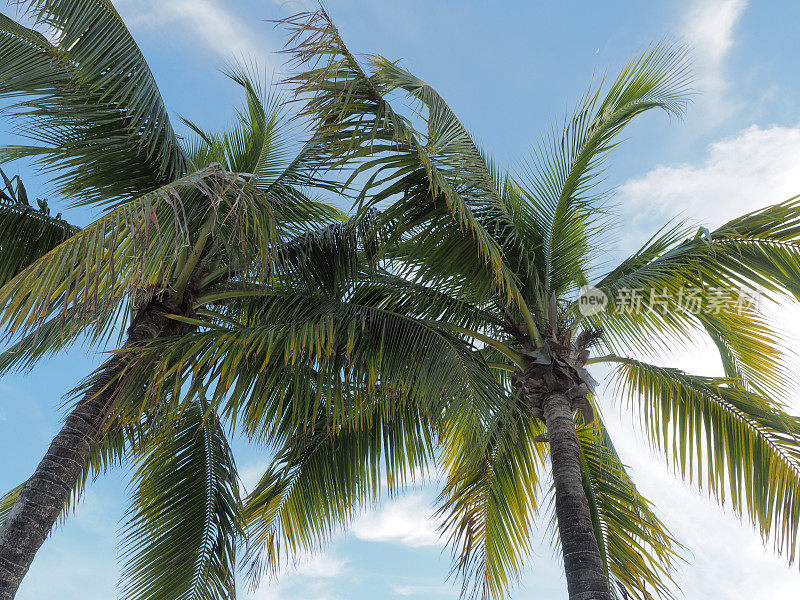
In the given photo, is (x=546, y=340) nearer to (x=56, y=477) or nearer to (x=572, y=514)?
(x=572, y=514)

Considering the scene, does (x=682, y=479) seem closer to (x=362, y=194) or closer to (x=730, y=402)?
(x=730, y=402)

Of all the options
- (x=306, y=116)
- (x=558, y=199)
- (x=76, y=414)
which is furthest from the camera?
(x=558, y=199)

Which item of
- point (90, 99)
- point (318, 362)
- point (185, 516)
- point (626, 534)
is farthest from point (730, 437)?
point (90, 99)

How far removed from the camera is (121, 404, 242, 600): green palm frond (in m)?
5.78

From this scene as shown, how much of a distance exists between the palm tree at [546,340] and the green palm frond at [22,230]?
6.51 ft

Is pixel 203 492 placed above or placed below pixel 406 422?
below

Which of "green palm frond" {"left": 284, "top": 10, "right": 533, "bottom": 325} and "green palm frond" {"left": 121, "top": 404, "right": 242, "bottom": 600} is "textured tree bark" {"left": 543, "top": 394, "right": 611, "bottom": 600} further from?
"green palm frond" {"left": 121, "top": 404, "right": 242, "bottom": 600}

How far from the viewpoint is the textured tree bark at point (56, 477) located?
4340mm

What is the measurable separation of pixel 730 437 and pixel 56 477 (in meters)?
5.17

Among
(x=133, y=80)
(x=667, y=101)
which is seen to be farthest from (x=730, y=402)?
(x=133, y=80)

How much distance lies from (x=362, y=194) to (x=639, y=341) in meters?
3.05

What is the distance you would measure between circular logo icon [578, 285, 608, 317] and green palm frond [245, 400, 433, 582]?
1796 mm

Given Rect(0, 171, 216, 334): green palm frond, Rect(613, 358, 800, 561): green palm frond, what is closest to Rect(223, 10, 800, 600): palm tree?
Rect(613, 358, 800, 561): green palm frond

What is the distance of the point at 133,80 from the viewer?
5656 mm
